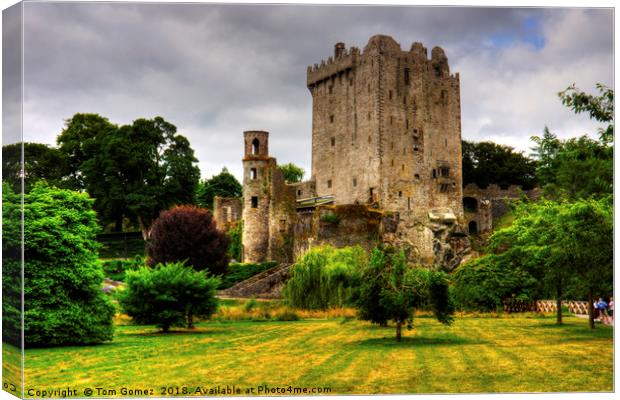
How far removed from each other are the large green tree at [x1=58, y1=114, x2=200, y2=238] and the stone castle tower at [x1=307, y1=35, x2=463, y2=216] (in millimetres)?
9733

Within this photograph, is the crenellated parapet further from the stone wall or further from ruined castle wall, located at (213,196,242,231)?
the stone wall

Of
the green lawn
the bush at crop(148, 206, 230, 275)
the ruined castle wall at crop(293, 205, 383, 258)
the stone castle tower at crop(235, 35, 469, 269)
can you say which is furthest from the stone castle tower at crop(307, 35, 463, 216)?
the green lawn

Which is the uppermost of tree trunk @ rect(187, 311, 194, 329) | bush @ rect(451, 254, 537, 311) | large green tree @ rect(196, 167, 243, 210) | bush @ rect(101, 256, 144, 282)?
large green tree @ rect(196, 167, 243, 210)

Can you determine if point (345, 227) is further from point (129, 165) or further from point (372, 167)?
point (129, 165)

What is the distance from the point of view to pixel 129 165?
4994 cm

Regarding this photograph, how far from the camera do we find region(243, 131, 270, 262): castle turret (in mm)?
51406

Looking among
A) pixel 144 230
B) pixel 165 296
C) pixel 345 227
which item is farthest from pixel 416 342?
pixel 144 230

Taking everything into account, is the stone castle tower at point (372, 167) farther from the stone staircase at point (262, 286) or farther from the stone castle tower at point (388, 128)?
the stone staircase at point (262, 286)

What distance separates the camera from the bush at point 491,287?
111 feet

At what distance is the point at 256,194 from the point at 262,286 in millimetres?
9596

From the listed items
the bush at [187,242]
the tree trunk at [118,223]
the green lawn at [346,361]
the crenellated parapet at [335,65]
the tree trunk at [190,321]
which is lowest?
the green lawn at [346,361]

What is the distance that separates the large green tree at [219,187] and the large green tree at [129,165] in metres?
21.4

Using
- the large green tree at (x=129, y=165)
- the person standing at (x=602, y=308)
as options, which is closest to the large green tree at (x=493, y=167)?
the large green tree at (x=129, y=165)

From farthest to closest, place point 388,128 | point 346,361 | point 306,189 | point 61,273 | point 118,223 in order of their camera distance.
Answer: point 306,189 → point 388,128 → point 118,223 → point 61,273 → point 346,361
